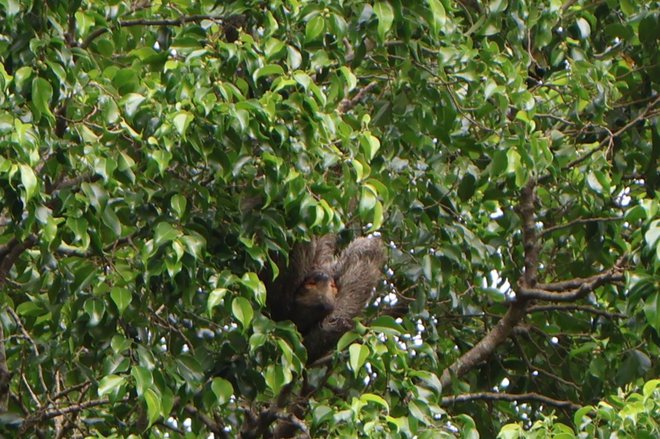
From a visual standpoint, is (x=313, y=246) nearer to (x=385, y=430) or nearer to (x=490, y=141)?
(x=490, y=141)

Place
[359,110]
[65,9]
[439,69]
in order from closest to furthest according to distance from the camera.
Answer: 1. [65,9]
2. [439,69]
3. [359,110]

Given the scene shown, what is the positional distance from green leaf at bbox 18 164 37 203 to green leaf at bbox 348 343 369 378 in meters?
1.27

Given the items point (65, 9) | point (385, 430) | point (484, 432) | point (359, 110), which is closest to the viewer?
point (385, 430)

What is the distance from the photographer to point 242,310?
191 inches

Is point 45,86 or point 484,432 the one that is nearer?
point 45,86

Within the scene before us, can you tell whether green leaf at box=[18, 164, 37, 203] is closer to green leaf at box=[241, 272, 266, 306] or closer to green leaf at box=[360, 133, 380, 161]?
green leaf at box=[241, 272, 266, 306]

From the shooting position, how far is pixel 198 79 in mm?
5020

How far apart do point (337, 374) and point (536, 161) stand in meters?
1.28

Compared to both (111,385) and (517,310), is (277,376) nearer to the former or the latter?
(111,385)

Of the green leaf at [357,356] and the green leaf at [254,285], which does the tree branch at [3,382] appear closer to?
the green leaf at [254,285]

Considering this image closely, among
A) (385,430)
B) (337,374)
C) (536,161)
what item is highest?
(536,161)

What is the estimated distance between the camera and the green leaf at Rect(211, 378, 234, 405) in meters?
5.19

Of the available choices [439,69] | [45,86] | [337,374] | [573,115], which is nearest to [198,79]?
[45,86]

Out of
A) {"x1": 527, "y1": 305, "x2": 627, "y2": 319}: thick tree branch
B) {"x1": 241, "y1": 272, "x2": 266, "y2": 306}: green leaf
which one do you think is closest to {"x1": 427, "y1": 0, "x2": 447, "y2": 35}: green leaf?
{"x1": 241, "y1": 272, "x2": 266, "y2": 306}: green leaf
